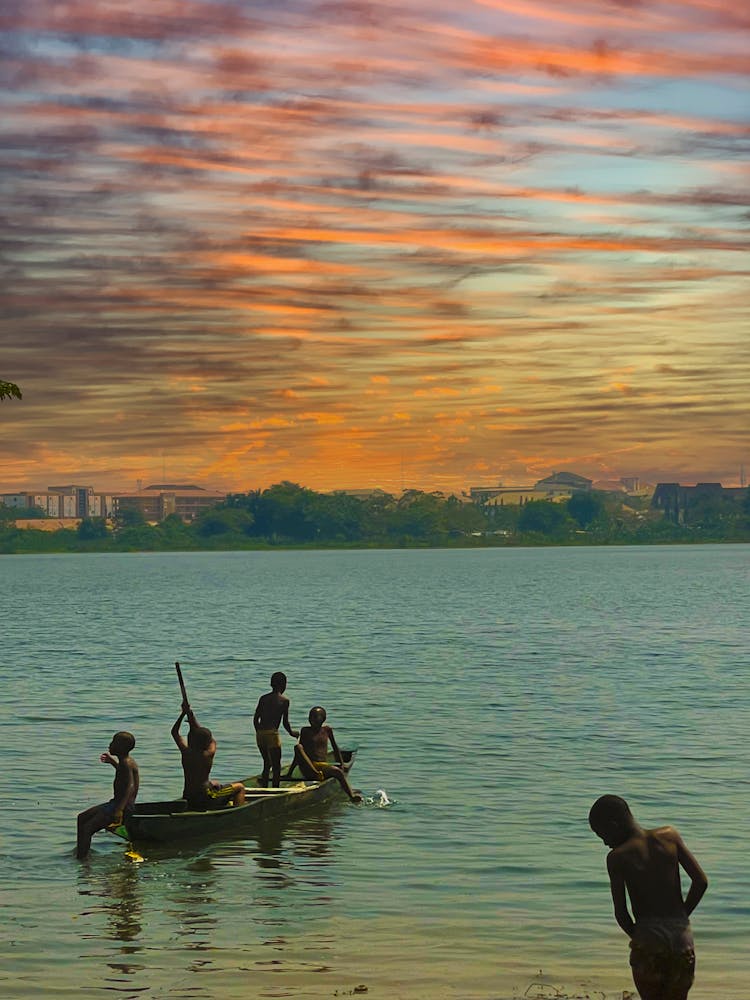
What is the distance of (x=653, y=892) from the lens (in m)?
11.7

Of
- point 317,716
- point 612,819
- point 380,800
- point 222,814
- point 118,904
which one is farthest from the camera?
point 380,800

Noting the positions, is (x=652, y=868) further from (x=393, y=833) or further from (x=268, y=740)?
(x=268, y=740)

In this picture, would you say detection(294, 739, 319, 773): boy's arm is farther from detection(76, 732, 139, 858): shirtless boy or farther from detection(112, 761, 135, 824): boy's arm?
detection(112, 761, 135, 824): boy's arm

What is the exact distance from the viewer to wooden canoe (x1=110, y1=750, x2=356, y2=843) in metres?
23.7

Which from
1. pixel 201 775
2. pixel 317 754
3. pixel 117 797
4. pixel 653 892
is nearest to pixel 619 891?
pixel 653 892

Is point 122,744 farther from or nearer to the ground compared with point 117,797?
farther from the ground

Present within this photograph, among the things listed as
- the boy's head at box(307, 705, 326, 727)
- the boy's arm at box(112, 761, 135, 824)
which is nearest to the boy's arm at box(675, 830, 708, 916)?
the boy's arm at box(112, 761, 135, 824)

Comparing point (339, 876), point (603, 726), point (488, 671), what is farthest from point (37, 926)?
point (488, 671)

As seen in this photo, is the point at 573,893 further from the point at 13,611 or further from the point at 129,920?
the point at 13,611

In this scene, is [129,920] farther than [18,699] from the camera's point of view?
No

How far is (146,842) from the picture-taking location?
23797 millimetres

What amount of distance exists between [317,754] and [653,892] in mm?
18100

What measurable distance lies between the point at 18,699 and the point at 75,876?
31613 mm

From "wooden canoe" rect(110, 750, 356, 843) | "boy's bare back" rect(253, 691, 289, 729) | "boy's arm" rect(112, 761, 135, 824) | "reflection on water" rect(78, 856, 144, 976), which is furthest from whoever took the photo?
"boy's bare back" rect(253, 691, 289, 729)
